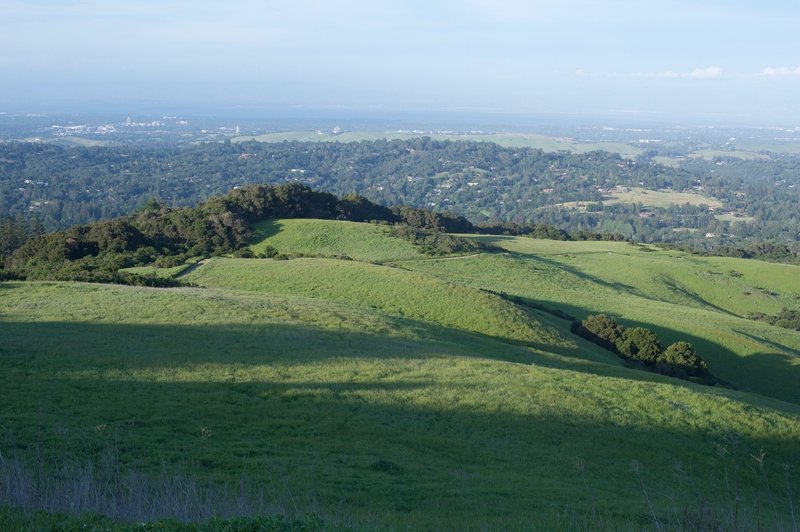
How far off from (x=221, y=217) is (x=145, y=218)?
7147 mm

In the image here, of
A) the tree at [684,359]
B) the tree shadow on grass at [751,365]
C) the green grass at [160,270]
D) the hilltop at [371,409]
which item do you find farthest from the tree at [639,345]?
the green grass at [160,270]

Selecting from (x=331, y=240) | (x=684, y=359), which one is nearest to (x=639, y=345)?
(x=684, y=359)

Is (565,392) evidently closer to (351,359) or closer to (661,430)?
(661,430)

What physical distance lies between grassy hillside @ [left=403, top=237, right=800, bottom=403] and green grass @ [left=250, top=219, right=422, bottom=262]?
209 inches

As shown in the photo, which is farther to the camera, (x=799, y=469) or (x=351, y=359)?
(x=351, y=359)

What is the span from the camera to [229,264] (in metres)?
45.1

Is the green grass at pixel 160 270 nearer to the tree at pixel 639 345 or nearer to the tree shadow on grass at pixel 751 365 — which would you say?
the tree at pixel 639 345

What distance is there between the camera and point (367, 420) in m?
16.4

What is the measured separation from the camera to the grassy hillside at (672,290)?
126 feet

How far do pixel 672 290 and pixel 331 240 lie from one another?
31.6 metres

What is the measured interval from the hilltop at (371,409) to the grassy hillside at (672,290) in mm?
321

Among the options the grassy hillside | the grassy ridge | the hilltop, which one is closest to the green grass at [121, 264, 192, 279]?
the hilltop

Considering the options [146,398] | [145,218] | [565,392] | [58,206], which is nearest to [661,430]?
[565,392]

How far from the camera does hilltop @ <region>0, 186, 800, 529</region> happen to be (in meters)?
10.9
